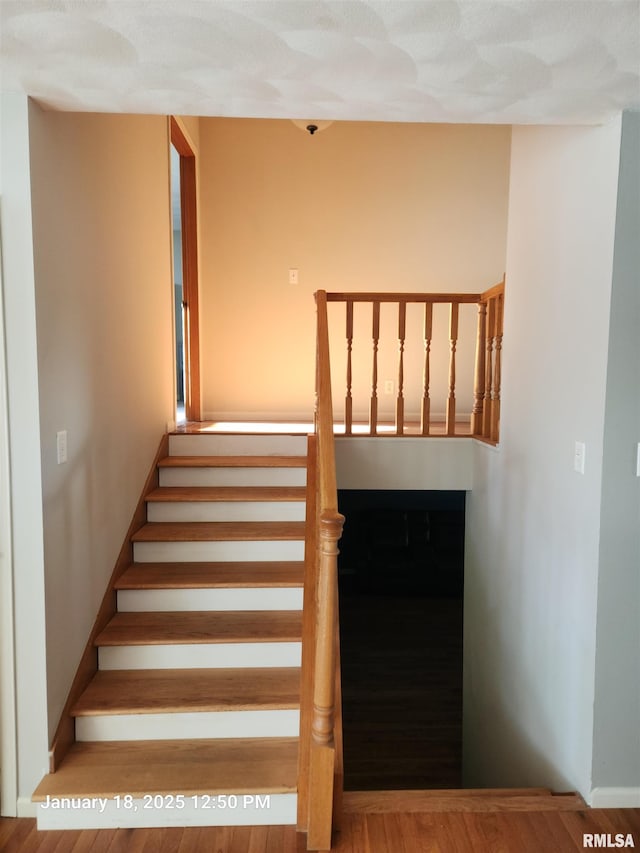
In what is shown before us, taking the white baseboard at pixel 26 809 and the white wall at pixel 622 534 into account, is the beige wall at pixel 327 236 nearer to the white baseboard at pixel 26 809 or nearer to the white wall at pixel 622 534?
the white wall at pixel 622 534

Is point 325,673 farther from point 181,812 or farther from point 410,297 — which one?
point 410,297

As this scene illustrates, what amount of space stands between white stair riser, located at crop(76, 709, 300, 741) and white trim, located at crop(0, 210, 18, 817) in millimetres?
253

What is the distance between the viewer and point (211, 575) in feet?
8.88

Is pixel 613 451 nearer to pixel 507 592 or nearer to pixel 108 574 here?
pixel 507 592

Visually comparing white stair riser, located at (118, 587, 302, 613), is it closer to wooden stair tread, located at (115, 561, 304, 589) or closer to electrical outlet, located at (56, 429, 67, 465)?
wooden stair tread, located at (115, 561, 304, 589)

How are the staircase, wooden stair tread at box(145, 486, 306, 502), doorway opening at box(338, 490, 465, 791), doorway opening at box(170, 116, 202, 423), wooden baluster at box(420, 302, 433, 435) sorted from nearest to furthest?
the staircase, wooden stair tread at box(145, 486, 306, 502), wooden baluster at box(420, 302, 433, 435), doorway opening at box(338, 490, 465, 791), doorway opening at box(170, 116, 202, 423)

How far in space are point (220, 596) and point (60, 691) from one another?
76cm

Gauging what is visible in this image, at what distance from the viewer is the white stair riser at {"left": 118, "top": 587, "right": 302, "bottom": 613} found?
103 inches

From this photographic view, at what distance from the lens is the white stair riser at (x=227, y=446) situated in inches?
140

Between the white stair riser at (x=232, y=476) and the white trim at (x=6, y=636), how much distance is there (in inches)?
54.7

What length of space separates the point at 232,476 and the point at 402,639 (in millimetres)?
3292

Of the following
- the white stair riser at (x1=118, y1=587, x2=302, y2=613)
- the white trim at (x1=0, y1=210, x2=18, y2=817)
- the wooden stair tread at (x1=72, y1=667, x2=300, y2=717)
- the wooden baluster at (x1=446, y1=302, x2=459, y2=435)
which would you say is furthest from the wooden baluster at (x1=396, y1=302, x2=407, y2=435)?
the white trim at (x1=0, y1=210, x2=18, y2=817)

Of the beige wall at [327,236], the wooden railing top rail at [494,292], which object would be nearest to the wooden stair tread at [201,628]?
the wooden railing top rail at [494,292]

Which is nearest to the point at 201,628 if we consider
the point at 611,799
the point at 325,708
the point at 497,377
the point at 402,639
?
the point at 325,708
